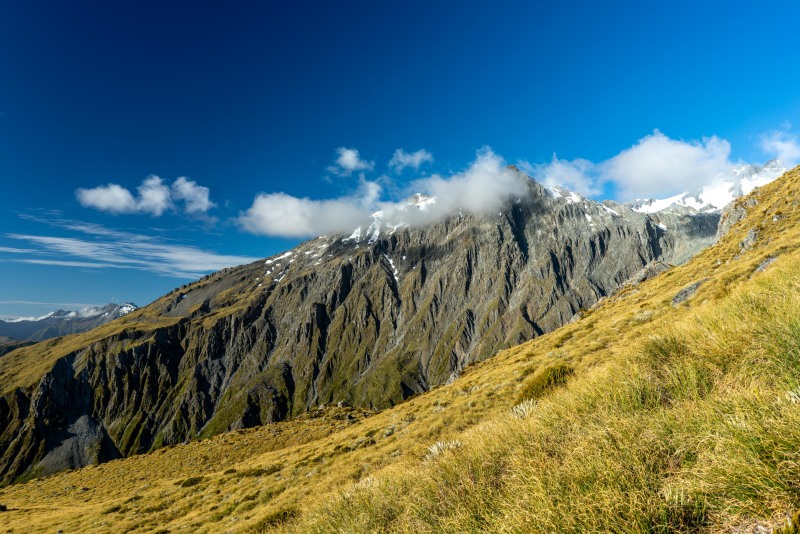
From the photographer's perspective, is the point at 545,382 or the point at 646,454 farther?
the point at 545,382

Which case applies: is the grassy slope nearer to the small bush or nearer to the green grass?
the green grass

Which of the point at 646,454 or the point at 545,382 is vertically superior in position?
the point at 646,454

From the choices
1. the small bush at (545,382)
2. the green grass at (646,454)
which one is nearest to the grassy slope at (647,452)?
the green grass at (646,454)

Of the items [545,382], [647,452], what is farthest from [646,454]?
[545,382]

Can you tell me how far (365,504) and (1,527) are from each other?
5074cm

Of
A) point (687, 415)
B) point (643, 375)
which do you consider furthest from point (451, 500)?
point (643, 375)

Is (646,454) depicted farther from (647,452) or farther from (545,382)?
(545,382)

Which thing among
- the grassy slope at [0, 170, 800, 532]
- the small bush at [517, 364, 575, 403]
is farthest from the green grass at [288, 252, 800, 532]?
the small bush at [517, 364, 575, 403]

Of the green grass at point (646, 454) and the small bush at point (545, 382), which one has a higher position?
the green grass at point (646, 454)

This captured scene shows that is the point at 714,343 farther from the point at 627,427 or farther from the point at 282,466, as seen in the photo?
the point at 282,466

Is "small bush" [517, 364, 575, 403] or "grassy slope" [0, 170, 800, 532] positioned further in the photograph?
"small bush" [517, 364, 575, 403]

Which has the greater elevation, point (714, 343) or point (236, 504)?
point (714, 343)

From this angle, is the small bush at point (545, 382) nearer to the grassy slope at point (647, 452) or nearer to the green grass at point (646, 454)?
the grassy slope at point (647, 452)

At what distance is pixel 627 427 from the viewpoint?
508 cm
